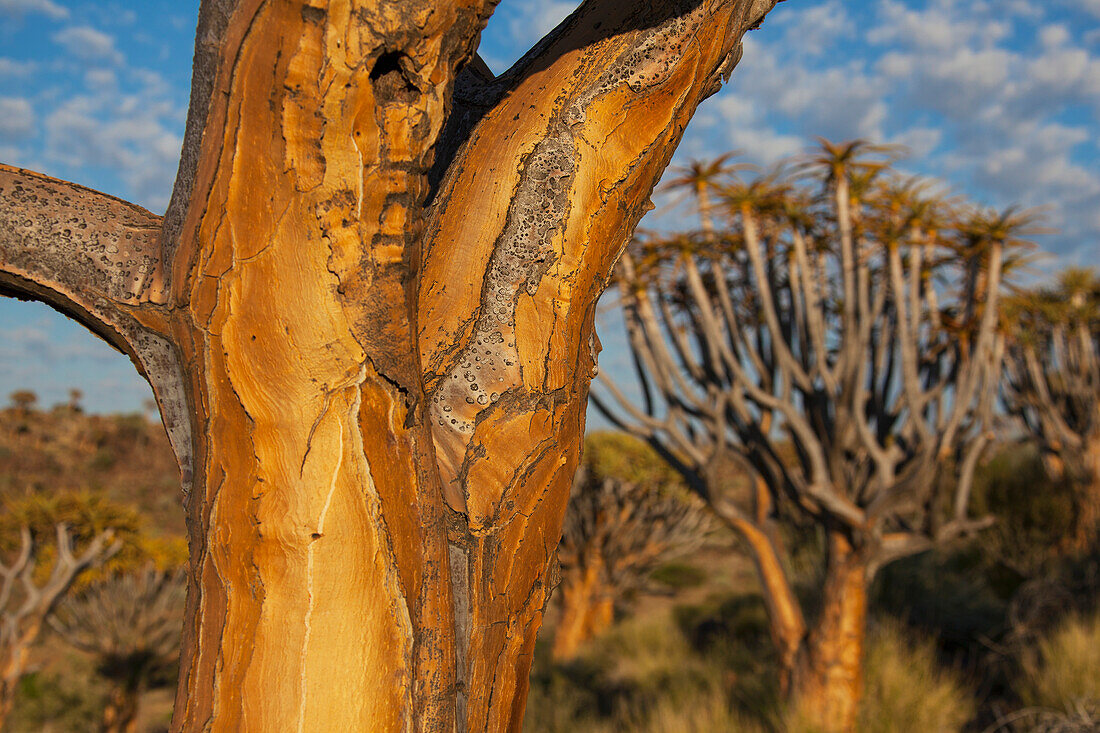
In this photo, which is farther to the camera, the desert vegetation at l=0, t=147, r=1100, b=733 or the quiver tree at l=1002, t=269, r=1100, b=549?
the quiver tree at l=1002, t=269, r=1100, b=549

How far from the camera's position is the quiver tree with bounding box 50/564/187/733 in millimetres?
8492

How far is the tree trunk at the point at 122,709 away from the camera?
27.2 ft

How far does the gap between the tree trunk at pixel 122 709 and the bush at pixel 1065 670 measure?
882cm

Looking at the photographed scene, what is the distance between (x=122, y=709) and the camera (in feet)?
27.6

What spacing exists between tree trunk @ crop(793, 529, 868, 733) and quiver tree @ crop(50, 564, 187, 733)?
6.45 meters

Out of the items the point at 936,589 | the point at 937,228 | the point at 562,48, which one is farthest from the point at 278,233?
the point at 936,589

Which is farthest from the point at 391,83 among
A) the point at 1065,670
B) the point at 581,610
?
the point at 581,610

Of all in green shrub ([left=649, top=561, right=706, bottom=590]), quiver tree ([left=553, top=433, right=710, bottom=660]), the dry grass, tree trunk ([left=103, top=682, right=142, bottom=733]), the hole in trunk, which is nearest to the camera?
the hole in trunk

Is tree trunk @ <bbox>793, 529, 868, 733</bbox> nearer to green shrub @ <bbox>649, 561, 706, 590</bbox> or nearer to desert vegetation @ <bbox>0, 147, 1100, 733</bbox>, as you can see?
desert vegetation @ <bbox>0, 147, 1100, 733</bbox>

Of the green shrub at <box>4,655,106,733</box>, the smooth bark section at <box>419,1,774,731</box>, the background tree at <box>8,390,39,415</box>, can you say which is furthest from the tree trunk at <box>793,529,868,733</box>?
the background tree at <box>8,390,39,415</box>

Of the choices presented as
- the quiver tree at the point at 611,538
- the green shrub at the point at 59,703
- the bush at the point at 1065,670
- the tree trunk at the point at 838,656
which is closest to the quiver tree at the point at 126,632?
the green shrub at the point at 59,703

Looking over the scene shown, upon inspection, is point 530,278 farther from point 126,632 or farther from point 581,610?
point 581,610

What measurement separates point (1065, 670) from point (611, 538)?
6034 millimetres

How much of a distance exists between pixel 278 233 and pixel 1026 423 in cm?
1518
